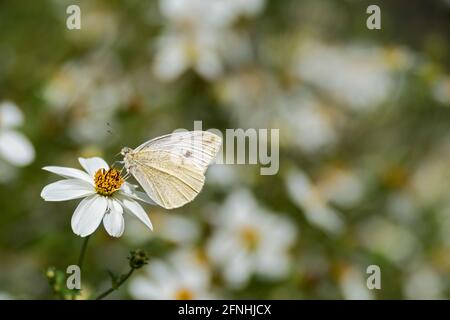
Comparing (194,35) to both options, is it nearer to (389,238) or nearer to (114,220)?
(389,238)

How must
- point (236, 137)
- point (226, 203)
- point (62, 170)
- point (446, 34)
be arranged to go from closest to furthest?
1. point (62, 170)
2. point (226, 203)
3. point (236, 137)
4. point (446, 34)

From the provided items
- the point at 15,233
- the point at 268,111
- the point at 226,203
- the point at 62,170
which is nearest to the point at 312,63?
the point at 268,111

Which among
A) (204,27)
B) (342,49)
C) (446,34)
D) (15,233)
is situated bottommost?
(15,233)

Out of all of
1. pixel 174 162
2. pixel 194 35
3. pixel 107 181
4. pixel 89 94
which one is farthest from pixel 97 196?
pixel 194 35

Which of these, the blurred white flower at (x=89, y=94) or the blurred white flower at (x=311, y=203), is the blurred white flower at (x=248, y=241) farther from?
the blurred white flower at (x=89, y=94)

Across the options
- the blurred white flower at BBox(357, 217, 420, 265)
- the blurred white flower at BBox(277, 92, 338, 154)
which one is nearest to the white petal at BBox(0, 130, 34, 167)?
the blurred white flower at BBox(277, 92, 338, 154)

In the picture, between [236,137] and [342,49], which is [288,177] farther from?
[342,49]

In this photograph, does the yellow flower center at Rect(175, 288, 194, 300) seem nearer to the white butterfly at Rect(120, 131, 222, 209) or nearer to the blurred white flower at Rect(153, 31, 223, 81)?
the white butterfly at Rect(120, 131, 222, 209)
